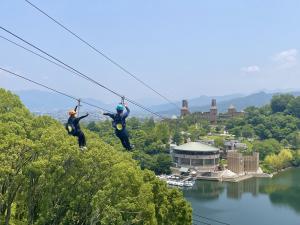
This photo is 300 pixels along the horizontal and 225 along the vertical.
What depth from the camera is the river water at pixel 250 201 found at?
4225 cm

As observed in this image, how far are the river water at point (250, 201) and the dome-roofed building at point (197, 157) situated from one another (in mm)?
4690

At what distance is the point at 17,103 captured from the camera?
30500 mm

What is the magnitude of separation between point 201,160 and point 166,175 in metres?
7.40

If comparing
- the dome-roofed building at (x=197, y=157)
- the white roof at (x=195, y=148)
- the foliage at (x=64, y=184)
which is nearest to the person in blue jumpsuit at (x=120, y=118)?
the foliage at (x=64, y=184)

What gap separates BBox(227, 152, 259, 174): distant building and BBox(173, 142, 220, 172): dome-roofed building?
8.21ft

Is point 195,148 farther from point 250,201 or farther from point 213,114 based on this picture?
point 213,114

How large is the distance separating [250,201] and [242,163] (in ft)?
61.2

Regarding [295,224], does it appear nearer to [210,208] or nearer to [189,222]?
[210,208]

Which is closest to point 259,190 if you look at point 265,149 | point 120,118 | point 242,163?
point 242,163

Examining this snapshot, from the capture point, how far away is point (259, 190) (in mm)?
57344

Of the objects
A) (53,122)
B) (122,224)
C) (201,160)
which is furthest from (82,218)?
(201,160)

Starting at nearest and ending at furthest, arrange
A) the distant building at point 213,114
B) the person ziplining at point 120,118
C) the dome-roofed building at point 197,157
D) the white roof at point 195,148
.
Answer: the person ziplining at point 120,118
the dome-roofed building at point 197,157
the white roof at point 195,148
the distant building at point 213,114

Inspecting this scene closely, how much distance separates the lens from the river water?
42.2 m

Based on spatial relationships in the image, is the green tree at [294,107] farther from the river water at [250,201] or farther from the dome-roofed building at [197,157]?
the dome-roofed building at [197,157]
